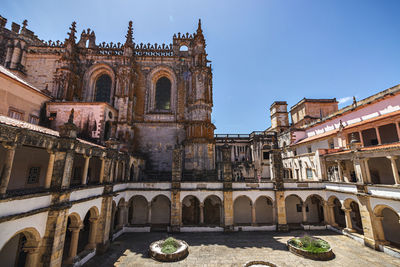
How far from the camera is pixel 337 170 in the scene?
808 inches

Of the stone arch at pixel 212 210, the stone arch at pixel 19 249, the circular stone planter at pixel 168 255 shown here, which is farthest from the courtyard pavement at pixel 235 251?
the stone arch at pixel 19 249

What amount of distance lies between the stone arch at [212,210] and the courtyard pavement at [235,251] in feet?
10.8

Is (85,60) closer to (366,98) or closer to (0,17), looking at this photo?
(0,17)

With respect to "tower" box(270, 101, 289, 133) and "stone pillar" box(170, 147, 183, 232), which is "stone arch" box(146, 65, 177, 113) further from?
"tower" box(270, 101, 289, 133)

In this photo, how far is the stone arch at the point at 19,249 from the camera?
371 inches

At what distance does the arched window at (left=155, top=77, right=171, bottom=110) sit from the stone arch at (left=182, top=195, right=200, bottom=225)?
46.5 ft

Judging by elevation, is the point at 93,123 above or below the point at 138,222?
above

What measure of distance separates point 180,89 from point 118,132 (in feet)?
36.1

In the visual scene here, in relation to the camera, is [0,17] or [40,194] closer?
[40,194]

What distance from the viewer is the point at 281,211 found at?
2028 cm

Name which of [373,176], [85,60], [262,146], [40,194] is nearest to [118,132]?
[85,60]

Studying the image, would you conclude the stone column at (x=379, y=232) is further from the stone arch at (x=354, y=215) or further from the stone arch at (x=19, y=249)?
the stone arch at (x=19, y=249)

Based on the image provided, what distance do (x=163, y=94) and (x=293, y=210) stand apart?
24.4 m

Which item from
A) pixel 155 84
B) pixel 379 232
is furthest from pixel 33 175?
pixel 379 232
